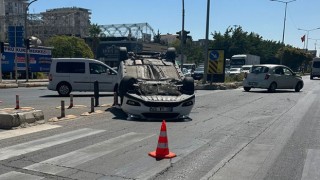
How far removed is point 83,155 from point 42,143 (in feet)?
4.69

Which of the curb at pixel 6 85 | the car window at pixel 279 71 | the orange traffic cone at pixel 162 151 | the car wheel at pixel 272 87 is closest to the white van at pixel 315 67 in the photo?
the car window at pixel 279 71

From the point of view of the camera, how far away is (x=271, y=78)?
79.3 ft

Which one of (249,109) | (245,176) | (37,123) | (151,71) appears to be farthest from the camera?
(249,109)

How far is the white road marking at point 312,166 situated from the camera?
18.8 ft

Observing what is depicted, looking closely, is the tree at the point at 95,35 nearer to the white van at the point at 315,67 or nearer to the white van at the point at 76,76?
the white van at the point at 315,67

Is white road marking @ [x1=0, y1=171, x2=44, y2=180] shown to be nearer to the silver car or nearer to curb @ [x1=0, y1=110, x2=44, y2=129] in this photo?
curb @ [x1=0, y1=110, x2=44, y2=129]

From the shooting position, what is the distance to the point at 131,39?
9681 centimetres

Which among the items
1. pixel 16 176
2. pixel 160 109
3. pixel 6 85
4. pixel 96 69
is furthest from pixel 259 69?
pixel 16 176

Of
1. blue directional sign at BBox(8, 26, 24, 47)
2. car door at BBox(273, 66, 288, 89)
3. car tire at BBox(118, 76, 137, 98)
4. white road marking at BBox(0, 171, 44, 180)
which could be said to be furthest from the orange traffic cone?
blue directional sign at BBox(8, 26, 24, 47)

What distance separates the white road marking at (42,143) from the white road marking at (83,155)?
806mm

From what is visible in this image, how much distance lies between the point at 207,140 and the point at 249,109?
6648 mm

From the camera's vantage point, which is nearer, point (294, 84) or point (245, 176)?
point (245, 176)

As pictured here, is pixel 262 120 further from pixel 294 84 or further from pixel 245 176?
pixel 294 84

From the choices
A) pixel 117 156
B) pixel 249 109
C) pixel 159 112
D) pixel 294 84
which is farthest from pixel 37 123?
pixel 294 84
